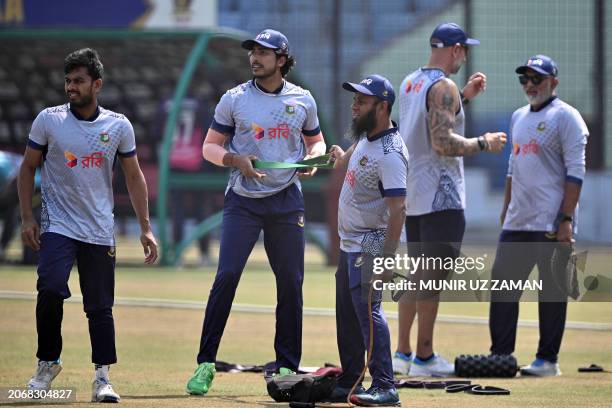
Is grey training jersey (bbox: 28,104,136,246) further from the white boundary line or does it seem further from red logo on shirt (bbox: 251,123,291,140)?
the white boundary line

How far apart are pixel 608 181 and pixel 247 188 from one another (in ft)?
68.1

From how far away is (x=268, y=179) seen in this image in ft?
28.5

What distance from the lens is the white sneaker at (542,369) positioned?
385 inches

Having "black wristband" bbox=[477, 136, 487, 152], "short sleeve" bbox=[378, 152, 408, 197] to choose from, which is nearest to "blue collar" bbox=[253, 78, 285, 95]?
"short sleeve" bbox=[378, 152, 408, 197]

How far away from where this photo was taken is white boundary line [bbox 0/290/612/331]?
42.9 ft

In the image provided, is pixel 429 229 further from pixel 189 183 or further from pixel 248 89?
pixel 189 183

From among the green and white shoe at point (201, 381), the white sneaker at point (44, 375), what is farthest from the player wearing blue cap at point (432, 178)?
the white sneaker at point (44, 375)

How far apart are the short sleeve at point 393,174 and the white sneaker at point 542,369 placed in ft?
8.33

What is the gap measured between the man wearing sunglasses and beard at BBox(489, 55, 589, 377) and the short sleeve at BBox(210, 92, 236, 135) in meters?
2.36

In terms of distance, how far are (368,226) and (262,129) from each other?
1.09 metres

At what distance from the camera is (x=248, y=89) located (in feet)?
29.0

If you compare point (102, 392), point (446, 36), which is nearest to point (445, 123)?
point (446, 36)

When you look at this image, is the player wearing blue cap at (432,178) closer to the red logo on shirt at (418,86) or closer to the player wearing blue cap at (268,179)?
the red logo on shirt at (418,86)

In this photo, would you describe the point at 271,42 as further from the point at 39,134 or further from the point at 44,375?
the point at 44,375
